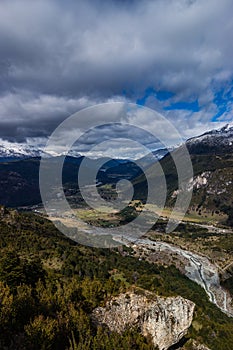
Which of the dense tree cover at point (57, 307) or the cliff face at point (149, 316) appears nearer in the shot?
the dense tree cover at point (57, 307)

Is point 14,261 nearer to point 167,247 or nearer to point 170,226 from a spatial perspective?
point 167,247

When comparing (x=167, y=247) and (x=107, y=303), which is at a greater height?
(x=107, y=303)

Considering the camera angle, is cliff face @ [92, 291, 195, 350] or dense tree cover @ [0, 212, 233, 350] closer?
dense tree cover @ [0, 212, 233, 350]

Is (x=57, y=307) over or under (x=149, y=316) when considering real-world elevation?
over

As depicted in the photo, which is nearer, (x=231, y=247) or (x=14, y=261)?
(x=14, y=261)

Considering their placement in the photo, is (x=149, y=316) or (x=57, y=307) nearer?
(x=57, y=307)

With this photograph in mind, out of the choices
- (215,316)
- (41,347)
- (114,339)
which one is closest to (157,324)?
(114,339)

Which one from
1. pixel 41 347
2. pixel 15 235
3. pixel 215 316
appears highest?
pixel 41 347

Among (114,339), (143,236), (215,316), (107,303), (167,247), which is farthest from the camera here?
(143,236)
